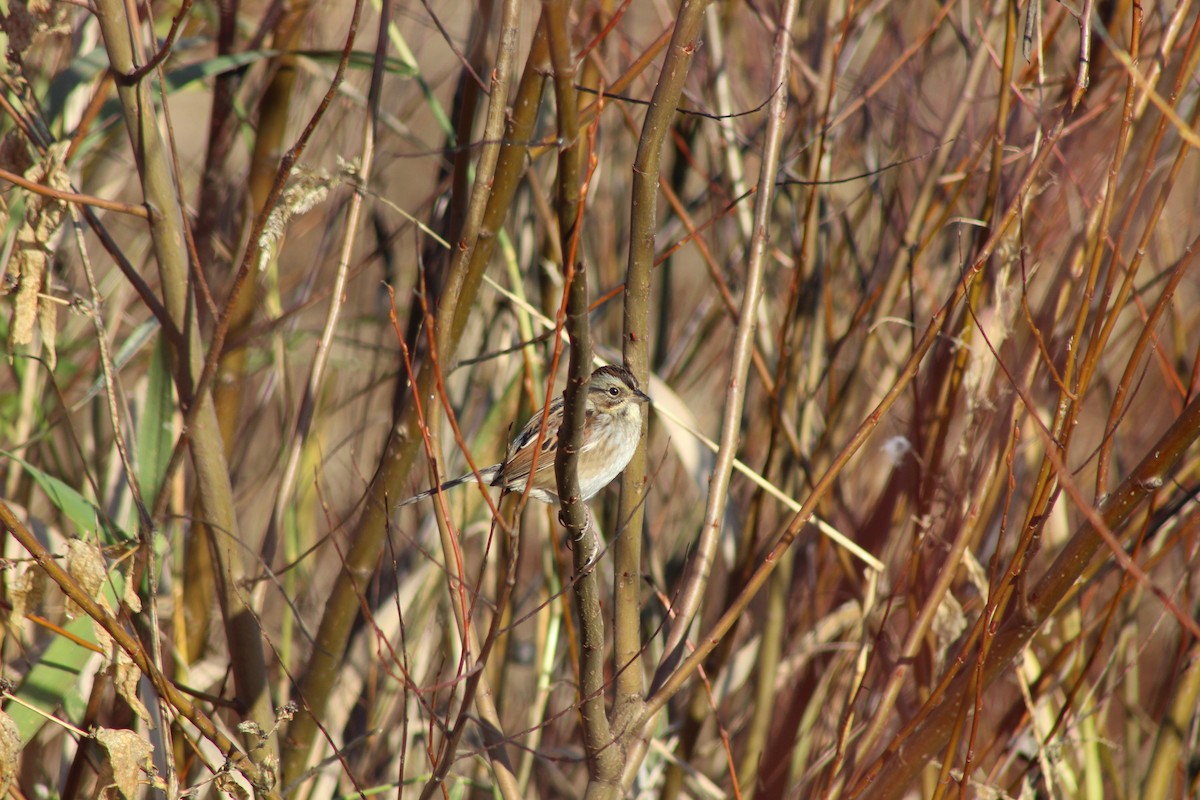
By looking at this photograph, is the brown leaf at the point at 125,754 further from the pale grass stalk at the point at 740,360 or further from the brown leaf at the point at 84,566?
the pale grass stalk at the point at 740,360

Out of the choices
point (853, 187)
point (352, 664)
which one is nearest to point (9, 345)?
point (352, 664)

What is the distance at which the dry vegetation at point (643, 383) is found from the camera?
2.23m

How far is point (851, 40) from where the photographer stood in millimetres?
3955

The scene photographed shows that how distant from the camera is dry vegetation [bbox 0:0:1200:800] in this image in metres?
Answer: 2.23

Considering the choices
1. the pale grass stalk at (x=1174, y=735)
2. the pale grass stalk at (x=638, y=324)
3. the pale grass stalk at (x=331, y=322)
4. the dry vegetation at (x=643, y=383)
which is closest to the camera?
the pale grass stalk at (x=638, y=324)

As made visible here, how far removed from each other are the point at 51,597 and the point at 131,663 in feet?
6.44

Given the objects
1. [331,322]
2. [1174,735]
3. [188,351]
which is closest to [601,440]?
[331,322]

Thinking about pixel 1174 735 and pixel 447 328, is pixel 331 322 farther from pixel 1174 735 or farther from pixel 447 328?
pixel 1174 735

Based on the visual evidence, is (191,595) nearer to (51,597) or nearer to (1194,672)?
(51,597)

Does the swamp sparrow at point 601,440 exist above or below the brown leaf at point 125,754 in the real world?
above

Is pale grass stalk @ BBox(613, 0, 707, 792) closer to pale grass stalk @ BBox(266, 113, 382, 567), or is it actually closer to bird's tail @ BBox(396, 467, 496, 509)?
A: pale grass stalk @ BBox(266, 113, 382, 567)

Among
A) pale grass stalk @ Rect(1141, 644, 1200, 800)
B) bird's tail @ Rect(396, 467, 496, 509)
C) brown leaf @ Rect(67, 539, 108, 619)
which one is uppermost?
brown leaf @ Rect(67, 539, 108, 619)

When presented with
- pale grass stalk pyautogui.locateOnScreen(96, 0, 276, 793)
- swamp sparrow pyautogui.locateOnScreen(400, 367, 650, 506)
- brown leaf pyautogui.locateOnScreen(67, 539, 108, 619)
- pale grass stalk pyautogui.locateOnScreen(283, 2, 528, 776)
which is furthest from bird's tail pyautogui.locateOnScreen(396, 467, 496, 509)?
brown leaf pyautogui.locateOnScreen(67, 539, 108, 619)

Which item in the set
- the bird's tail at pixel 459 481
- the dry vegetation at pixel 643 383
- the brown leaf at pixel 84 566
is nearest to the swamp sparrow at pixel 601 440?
the bird's tail at pixel 459 481
